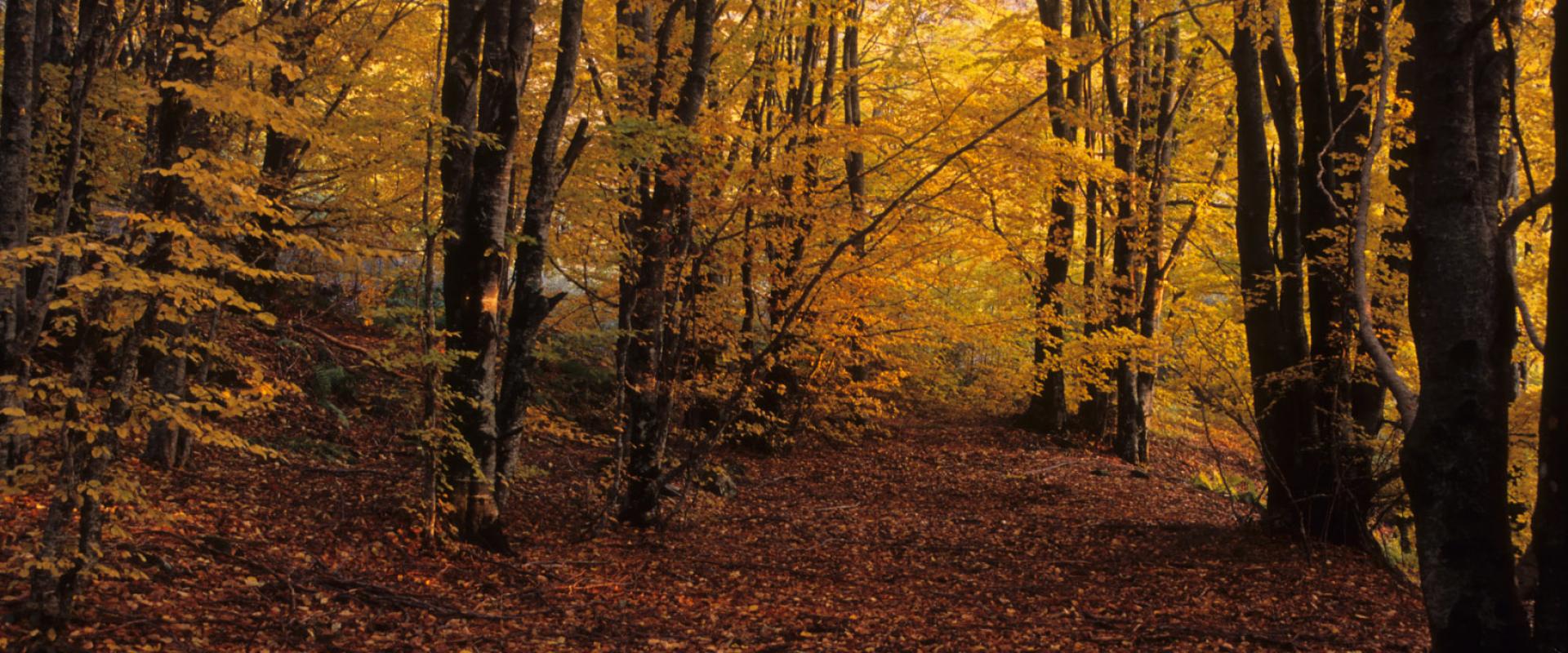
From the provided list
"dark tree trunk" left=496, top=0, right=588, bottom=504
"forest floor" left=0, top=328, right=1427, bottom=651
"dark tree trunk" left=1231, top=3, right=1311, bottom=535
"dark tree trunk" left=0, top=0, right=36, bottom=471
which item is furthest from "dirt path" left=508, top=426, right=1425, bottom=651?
"dark tree trunk" left=0, top=0, right=36, bottom=471

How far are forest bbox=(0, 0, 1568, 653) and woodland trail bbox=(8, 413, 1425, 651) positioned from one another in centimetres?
5

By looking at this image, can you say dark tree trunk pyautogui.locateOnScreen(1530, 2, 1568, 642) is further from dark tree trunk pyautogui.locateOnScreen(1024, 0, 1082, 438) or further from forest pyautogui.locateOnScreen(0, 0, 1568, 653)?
dark tree trunk pyautogui.locateOnScreen(1024, 0, 1082, 438)

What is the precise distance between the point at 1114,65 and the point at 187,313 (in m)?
13.4

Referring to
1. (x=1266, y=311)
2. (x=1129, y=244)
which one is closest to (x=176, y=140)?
(x=1266, y=311)

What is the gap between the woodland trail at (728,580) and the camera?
517cm

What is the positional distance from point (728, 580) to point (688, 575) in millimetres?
335

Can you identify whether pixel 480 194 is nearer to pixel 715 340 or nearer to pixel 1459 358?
pixel 715 340

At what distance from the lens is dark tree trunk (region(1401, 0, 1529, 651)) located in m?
3.13

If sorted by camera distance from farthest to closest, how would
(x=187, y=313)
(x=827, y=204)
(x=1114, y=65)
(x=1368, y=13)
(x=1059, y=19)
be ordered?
(x=1059, y=19)
(x=1114, y=65)
(x=827, y=204)
(x=1368, y=13)
(x=187, y=313)

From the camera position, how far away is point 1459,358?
3160 millimetres

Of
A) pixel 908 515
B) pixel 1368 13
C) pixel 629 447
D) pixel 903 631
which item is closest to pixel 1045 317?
pixel 908 515

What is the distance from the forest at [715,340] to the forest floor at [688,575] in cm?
5

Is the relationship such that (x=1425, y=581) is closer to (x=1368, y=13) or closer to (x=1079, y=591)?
(x=1079, y=591)

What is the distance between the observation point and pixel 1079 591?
698 centimetres
